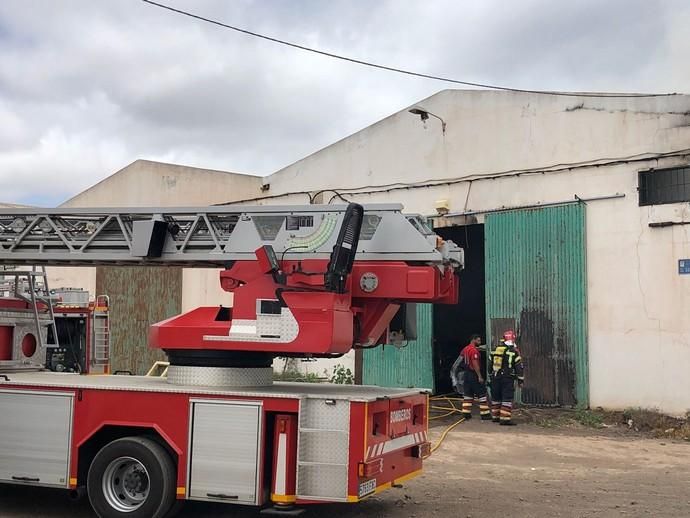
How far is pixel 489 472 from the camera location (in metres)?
10.6

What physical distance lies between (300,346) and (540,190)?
10124 mm

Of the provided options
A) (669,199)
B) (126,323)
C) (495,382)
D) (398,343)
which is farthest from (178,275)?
(398,343)

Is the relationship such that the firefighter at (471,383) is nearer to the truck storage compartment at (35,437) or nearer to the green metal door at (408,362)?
the green metal door at (408,362)

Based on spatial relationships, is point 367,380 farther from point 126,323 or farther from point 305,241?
point 305,241

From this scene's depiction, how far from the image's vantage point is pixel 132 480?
7434mm

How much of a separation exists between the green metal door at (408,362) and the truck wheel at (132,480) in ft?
35.5

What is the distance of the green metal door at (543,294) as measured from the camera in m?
15.4

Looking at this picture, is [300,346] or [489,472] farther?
[489,472]

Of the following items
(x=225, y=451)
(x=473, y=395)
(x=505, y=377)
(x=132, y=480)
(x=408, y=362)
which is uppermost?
(x=408, y=362)

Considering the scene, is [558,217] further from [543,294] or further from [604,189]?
[543,294]

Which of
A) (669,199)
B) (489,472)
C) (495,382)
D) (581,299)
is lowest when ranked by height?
(489,472)

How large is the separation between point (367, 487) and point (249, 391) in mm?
1373

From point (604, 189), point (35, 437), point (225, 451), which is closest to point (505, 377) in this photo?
point (604, 189)

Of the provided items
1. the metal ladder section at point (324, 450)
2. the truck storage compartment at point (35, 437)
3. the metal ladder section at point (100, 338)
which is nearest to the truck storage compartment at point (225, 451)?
the metal ladder section at point (324, 450)
